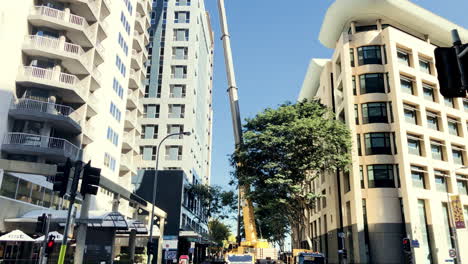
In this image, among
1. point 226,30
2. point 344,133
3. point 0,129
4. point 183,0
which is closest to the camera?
point 0,129

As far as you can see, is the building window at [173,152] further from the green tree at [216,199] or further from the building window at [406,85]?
the building window at [406,85]

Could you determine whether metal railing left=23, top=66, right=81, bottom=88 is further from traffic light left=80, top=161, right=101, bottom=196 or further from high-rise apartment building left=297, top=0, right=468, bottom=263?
high-rise apartment building left=297, top=0, right=468, bottom=263

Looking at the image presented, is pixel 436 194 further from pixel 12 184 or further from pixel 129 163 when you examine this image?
pixel 12 184

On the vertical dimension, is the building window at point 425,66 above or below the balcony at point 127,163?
above

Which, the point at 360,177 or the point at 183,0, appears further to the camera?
the point at 183,0

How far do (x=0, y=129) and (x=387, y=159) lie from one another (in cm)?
3884

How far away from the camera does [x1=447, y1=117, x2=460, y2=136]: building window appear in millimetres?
49513

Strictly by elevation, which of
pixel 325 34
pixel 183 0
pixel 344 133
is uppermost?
pixel 183 0

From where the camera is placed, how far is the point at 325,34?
54281mm

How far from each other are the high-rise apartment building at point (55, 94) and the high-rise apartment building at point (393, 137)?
2466 centimetres

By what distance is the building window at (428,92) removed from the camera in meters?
48.8

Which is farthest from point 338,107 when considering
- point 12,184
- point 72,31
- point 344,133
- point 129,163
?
point 12,184

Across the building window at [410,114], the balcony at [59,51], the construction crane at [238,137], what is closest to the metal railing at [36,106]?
the balcony at [59,51]

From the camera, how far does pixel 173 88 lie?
72500 millimetres
